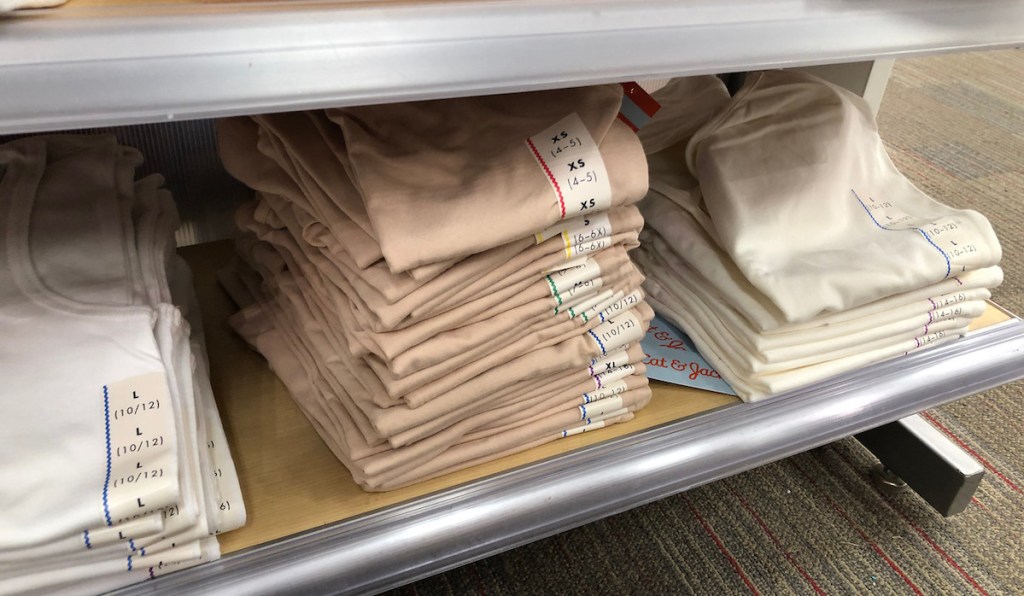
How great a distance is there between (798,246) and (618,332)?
22 centimetres

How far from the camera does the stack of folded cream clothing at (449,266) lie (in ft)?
1.87

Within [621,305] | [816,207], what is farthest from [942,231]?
[621,305]

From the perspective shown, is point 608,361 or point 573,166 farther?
point 608,361

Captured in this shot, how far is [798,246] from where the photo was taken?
0.79m

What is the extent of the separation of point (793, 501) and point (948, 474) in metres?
0.21

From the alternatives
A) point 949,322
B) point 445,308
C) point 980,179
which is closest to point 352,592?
point 445,308

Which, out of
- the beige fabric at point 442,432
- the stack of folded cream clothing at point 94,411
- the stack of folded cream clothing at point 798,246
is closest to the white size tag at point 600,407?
the beige fabric at point 442,432

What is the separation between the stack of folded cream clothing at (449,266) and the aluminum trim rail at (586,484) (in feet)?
0.14

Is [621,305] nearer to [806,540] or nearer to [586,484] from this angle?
[586,484]

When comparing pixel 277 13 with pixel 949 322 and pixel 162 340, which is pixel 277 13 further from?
pixel 949 322

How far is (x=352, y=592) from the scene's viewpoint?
609 mm

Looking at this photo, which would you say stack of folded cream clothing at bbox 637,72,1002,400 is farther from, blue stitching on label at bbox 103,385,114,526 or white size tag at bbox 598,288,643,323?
blue stitching on label at bbox 103,385,114,526

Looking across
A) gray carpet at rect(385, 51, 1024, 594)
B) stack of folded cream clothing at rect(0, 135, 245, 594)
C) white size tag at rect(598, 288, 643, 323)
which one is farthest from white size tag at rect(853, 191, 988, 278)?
stack of folded cream clothing at rect(0, 135, 245, 594)

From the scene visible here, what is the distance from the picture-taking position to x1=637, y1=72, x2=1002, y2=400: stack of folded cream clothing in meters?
0.76
